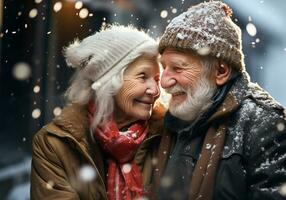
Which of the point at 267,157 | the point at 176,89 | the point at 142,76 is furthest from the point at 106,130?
the point at 267,157

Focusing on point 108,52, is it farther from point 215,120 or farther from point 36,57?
point 36,57

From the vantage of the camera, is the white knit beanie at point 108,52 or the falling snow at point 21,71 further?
the falling snow at point 21,71

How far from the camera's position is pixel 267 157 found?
3049mm

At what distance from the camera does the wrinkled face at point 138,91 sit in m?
3.53

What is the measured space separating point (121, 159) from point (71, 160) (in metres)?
0.28

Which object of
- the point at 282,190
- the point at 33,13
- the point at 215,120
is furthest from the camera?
the point at 33,13

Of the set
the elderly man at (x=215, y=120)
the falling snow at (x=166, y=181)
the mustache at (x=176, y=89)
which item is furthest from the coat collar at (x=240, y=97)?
the falling snow at (x=166, y=181)

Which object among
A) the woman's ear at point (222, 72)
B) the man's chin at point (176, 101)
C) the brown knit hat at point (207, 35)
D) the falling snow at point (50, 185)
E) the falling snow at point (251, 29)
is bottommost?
the falling snow at point (50, 185)

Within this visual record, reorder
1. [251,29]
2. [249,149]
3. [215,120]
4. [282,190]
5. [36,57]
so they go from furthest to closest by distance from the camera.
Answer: [251,29] < [36,57] < [215,120] < [249,149] < [282,190]

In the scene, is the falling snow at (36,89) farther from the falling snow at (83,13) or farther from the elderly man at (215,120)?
the elderly man at (215,120)

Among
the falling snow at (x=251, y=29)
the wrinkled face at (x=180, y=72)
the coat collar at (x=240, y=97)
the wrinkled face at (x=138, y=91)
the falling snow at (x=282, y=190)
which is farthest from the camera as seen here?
the falling snow at (x=251, y=29)

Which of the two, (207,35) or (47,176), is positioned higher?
(207,35)

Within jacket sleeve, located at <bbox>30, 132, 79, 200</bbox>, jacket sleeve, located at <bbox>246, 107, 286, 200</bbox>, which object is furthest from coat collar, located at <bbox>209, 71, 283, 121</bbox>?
jacket sleeve, located at <bbox>30, 132, 79, 200</bbox>

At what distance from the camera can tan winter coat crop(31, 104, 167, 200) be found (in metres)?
3.41
